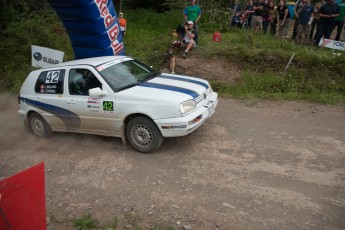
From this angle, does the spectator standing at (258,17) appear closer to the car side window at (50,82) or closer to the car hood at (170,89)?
the car hood at (170,89)

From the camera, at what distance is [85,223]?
4.53m

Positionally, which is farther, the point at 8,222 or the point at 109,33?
the point at 109,33

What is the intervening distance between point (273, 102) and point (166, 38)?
638cm

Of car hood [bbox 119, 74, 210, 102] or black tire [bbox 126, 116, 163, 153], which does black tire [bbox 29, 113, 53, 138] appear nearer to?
black tire [bbox 126, 116, 163, 153]

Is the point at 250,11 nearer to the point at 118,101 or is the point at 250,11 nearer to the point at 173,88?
the point at 173,88

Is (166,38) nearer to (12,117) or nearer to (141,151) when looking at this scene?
(12,117)

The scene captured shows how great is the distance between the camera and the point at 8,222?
10.2 feet

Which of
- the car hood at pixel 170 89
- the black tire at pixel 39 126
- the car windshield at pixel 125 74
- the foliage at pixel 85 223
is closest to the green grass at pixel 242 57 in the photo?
the car hood at pixel 170 89

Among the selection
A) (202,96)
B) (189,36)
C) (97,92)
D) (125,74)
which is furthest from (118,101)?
(189,36)

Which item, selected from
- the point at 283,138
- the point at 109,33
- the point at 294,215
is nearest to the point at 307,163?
the point at 283,138

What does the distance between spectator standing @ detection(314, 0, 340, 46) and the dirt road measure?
4056mm

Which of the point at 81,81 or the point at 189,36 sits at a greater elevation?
the point at 189,36

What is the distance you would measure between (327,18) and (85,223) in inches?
394

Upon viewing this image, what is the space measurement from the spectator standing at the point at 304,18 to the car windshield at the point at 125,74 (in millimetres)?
6939
